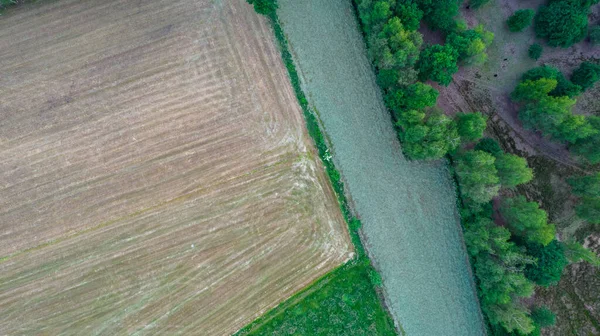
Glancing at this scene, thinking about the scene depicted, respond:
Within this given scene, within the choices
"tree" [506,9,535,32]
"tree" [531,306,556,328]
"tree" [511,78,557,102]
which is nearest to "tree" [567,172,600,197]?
"tree" [511,78,557,102]

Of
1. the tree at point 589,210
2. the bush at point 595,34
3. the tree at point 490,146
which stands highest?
the bush at point 595,34

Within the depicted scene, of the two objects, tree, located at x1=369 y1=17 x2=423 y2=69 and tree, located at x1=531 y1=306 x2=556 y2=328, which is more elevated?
tree, located at x1=369 y1=17 x2=423 y2=69

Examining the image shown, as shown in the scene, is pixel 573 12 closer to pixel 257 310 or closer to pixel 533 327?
pixel 533 327

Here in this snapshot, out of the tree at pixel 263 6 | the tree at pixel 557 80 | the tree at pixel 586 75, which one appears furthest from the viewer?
the tree at pixel 586 75

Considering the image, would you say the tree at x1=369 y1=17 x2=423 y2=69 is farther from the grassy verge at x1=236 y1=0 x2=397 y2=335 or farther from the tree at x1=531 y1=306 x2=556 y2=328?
the tree at x1=531 y1=306 x2=556 y2=328

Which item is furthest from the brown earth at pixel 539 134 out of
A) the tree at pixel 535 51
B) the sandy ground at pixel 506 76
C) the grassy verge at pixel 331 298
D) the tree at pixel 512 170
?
the grassy verge at pixel 331 298

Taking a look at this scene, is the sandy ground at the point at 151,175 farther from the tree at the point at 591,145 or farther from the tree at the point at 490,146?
the tree at the point at 591,145
